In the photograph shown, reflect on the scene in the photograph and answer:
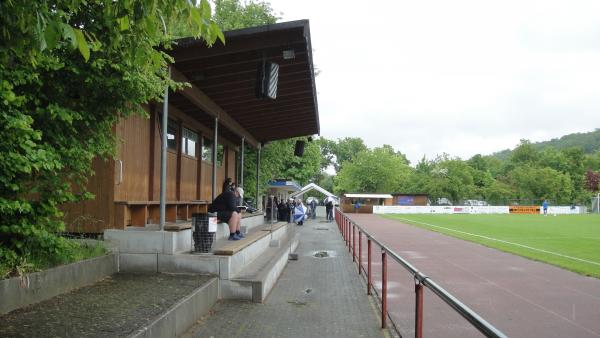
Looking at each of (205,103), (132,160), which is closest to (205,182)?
(205,103)

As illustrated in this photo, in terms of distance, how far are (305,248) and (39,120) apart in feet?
38.6

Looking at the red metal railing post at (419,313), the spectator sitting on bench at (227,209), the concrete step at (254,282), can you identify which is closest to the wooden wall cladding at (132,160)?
the spectator sitting on bench at (227,209)

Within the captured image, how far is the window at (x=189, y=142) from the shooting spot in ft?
48.5

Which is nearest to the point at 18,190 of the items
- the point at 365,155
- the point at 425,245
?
the point at 425,245

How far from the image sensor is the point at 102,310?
19.0ft

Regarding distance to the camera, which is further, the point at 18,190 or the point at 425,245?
the point at 425,245

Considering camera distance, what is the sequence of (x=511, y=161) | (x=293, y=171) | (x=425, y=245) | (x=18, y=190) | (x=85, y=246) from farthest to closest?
(x=511, y=161)
(x=293, y=171)
(x=425, y=245)
(x=85, y=246)
(x=18, y=190)

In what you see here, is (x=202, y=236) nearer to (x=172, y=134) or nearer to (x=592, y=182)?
(x=172, y=134)

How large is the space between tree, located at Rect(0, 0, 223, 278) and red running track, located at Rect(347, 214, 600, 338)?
14.1 feet

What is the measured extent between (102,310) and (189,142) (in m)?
9.93

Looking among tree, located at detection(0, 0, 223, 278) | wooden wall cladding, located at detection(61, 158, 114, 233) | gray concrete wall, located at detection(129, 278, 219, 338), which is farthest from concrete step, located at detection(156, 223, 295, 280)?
tree, located at detection(0, 0, 223, 278)

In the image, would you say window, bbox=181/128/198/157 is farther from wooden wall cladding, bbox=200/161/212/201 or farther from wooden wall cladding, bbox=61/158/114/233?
wooden wall cladding, bbox=61/158/114/233

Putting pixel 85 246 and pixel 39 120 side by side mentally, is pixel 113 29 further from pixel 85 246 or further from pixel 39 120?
pixel 85 246

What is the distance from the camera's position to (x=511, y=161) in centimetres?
12888
